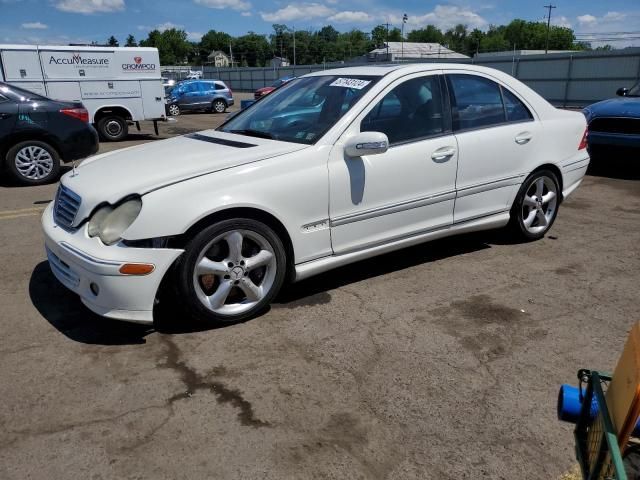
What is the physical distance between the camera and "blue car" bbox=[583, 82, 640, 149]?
8.03 meters

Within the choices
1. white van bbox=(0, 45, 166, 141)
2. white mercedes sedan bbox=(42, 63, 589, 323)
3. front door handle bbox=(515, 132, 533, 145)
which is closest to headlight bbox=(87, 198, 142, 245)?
white mercedes sedan bbox=(42, 63, 589, 323)

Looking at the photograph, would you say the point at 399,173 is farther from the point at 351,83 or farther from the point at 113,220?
the point at 113,220

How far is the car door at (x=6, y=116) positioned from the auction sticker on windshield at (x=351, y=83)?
5.46 meters

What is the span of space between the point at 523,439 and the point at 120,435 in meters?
1.85

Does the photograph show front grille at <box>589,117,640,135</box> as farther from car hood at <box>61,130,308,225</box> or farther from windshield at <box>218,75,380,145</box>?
car hood at <box>61,130,308,225</box>

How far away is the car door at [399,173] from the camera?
3779 millimetres

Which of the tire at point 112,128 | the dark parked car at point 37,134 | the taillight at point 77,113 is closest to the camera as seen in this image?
the dark parked car at point 37,134

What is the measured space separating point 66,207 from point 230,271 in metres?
1.18

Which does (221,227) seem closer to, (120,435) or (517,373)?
(120,435)

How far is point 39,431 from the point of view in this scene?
8.33 feet

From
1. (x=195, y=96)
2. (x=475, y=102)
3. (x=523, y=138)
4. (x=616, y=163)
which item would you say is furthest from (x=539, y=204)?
(x=195, y=96)

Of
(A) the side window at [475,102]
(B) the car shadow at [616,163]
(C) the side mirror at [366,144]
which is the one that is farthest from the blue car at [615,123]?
(C) the side mirror at [366,144]

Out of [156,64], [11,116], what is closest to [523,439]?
[11,116]

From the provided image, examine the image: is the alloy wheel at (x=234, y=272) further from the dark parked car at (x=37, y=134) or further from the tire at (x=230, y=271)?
the dark parked car at (x=37, y=134)
